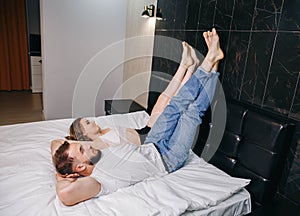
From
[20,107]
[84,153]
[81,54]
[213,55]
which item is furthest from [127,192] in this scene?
[20,107]

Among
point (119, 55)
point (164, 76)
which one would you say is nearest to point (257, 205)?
point (164, 76)

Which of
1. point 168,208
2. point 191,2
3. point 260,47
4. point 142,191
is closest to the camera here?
point 168,208

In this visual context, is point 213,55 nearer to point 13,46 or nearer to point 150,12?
point 150,12

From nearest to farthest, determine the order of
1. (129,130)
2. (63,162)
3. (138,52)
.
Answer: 1. (63,162)
2. (129,130)
3. (138,52)

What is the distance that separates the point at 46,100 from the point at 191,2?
2310 mm

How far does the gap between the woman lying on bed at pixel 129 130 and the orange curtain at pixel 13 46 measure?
411cm

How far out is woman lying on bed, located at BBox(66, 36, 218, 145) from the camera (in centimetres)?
168

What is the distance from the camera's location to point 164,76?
2367 millimetres

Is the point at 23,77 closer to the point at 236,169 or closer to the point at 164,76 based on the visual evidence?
the point at 164,76

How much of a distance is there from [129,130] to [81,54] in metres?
1.82

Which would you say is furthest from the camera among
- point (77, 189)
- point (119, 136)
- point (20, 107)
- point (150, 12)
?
point (20, 107)

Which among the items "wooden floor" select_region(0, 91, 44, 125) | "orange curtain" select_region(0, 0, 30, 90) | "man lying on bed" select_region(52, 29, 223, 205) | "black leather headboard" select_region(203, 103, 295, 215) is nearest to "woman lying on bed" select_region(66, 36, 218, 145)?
"man lying on bed" select_region(52, 29, 223, 205)

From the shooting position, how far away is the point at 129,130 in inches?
74.5

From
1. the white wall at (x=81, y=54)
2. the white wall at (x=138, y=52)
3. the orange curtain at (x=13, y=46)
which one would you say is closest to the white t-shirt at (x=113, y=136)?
the white wall at (x=138, y=52)
